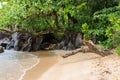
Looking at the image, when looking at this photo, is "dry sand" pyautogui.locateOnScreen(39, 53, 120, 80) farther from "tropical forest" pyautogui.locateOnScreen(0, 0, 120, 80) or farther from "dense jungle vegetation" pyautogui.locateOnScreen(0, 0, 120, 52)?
"dense jungle vegetation" pyautogui.locateOnScreen(0, 0, 120, 52)

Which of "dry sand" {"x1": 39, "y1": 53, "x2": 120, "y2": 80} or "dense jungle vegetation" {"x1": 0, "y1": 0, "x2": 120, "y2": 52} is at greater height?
"dense jungle vegetation" {"x1": 0, "y1": 0, "x2": 120, "y2": 52}

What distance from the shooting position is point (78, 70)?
33.5 ft

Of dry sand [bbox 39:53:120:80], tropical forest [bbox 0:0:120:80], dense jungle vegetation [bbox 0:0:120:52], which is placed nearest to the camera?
dry sand [bbox 39:53:120:80]

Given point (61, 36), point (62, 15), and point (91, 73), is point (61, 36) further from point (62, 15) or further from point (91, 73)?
point (91, 73)

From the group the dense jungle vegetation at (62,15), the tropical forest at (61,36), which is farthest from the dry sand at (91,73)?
the dense jungle vegetation at (62,15)

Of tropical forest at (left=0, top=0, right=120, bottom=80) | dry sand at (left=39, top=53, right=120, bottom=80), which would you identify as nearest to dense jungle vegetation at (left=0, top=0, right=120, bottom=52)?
tropical forest at (left=0, top=0, right=120, bottom=80)

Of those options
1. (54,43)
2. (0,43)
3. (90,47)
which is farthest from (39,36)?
(90,47)

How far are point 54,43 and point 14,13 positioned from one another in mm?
6673

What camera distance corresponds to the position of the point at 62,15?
19422 millimetres

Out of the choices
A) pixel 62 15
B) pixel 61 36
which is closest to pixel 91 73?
pixel 62 15

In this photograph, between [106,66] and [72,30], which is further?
[72,30]

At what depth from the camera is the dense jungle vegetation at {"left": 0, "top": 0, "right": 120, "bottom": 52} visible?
55.0ft

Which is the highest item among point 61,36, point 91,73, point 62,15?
point 62,15

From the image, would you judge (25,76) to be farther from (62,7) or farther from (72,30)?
(72,30)
